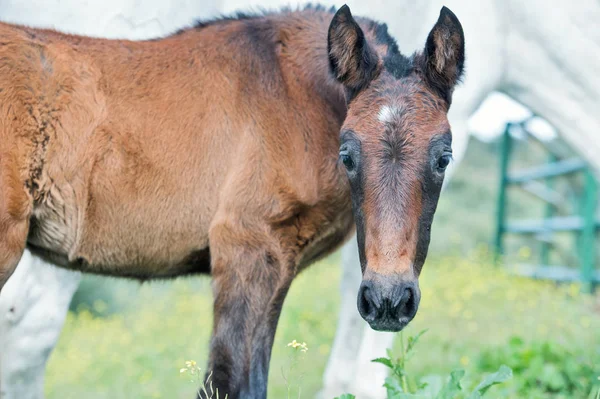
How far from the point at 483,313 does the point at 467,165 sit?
11336mm

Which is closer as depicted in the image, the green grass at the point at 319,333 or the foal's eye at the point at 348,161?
the foal's eye at the point at 348,161

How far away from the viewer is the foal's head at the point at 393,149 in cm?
293

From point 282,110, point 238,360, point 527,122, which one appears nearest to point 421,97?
point 282,110

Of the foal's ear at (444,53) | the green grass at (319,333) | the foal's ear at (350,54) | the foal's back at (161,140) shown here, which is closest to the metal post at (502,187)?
the green grass at (319,333)

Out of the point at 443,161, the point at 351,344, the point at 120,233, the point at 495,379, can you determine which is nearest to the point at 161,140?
the point at 120,233

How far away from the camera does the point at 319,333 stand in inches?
299

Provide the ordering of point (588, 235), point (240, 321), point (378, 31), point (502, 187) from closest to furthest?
point (240, 321) < point (378, 31) < point (588, 235) < point (502, 187)

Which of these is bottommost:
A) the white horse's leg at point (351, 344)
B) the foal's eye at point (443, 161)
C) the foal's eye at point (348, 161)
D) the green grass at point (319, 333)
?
the green grass at point (319, 333)

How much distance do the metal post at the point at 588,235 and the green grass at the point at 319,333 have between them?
26 cm

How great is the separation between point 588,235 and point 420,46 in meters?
4.64

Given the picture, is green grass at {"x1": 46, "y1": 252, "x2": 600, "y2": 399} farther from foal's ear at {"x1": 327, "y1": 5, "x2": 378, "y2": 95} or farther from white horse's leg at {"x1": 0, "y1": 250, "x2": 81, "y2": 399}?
foal's ear at {"x1": 327, "y1": 5, "x2": 378, "y2": 95}

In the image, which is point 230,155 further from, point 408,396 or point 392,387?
point 408,396

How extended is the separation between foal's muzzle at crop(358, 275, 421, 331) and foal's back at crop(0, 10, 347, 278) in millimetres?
756

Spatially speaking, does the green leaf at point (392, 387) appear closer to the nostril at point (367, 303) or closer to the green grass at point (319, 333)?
the nostril at point (367, 303)
